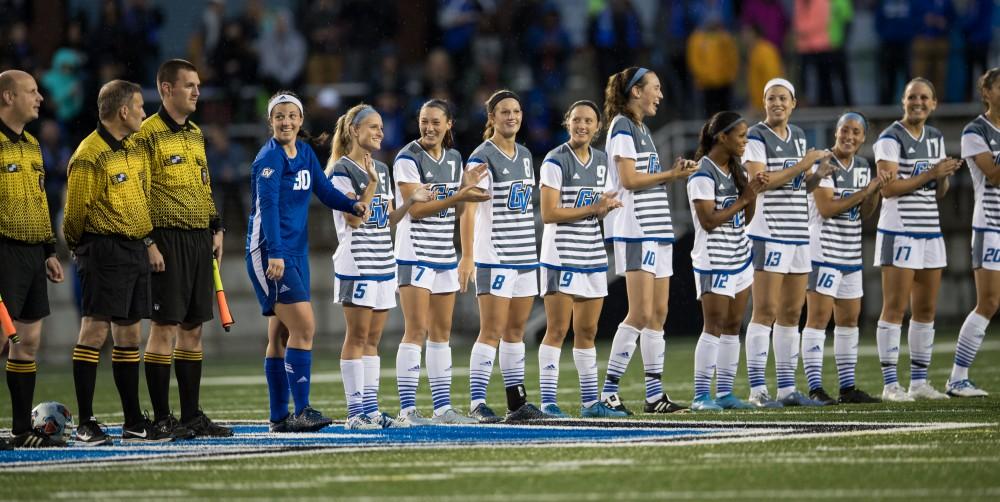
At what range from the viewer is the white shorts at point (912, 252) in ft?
38.0

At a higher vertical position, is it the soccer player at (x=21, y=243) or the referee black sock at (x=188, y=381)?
the soccer player at (x=21, y=243)

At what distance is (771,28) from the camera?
69.6 ft

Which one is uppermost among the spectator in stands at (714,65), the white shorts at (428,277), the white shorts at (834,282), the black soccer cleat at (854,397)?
the spectator in stands at (714,65)

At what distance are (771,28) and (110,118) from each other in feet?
43.6

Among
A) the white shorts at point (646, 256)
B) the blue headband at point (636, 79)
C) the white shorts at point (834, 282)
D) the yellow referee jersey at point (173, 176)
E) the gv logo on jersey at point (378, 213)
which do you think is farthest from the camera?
the white shorts at point (834, 282)

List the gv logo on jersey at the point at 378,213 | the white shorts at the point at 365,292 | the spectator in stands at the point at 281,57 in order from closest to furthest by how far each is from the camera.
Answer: the white shorts at the point at 365,292 → the gv logo on jersey at the point at 378,213 → the spectator in stands at the point at 281,57

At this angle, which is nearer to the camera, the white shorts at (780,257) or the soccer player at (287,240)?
the soccer player at (287,240)

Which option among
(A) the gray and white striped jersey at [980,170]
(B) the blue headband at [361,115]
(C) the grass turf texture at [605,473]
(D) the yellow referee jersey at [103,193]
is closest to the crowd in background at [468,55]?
(A) the gray and white striped jersey at [980,170]

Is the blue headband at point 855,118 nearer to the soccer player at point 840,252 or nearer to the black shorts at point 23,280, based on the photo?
the soccer player at point 840,252

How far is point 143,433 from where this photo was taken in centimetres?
955

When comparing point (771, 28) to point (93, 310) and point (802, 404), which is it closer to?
point (802, 404)

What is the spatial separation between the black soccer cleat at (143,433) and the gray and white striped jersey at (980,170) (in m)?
5.88

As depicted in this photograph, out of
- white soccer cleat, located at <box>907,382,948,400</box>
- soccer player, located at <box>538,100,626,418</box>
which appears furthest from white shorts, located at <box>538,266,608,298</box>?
white soccer cleat, located at <box>907,382,948,400</box>

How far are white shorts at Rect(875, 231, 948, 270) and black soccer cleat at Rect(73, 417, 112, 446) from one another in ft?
18.3
